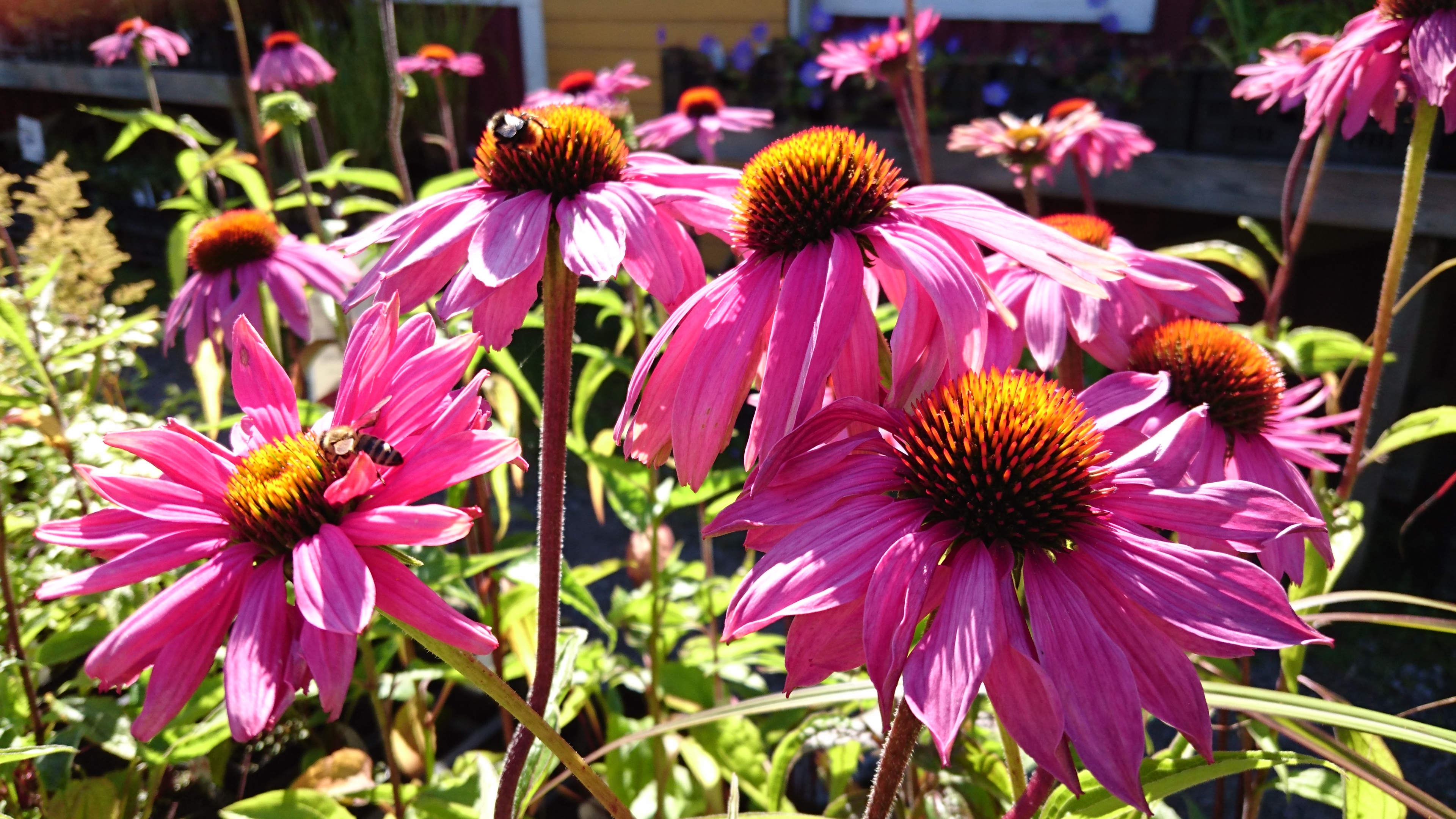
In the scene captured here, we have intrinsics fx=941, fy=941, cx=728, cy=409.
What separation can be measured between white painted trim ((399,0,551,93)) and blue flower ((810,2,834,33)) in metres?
1.42

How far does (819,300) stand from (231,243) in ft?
3.11

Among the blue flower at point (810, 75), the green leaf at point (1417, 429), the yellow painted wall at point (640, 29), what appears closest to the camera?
the green leaf at point (1417, 429)

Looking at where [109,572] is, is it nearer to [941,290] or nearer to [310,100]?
[941,290]

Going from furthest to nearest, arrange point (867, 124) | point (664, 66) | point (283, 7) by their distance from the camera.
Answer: point (283, 7), point (664, 66), point (867, 124)

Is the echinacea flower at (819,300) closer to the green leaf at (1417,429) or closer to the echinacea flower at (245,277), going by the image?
the green leaf at (1417,429)

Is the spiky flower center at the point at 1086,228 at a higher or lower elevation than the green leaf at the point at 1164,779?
higher

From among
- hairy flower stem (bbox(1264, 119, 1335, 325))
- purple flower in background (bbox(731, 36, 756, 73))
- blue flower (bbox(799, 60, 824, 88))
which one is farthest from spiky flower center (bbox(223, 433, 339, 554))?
purple flower in background (bbox(731, 36, 756, 73))

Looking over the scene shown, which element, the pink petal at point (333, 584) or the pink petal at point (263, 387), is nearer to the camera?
the pink petal at point (333, 584)

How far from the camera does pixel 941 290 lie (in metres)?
0.49

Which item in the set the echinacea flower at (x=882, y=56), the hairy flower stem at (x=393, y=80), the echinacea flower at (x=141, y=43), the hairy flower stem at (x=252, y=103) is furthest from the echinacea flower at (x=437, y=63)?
the hairy flower stem at (x=393, y=80)

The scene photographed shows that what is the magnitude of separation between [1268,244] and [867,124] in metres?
1.90

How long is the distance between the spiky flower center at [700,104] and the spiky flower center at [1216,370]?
1.82m

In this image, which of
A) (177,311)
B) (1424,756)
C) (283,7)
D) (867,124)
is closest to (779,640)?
(177,311)

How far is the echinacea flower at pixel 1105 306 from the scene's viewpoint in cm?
65
